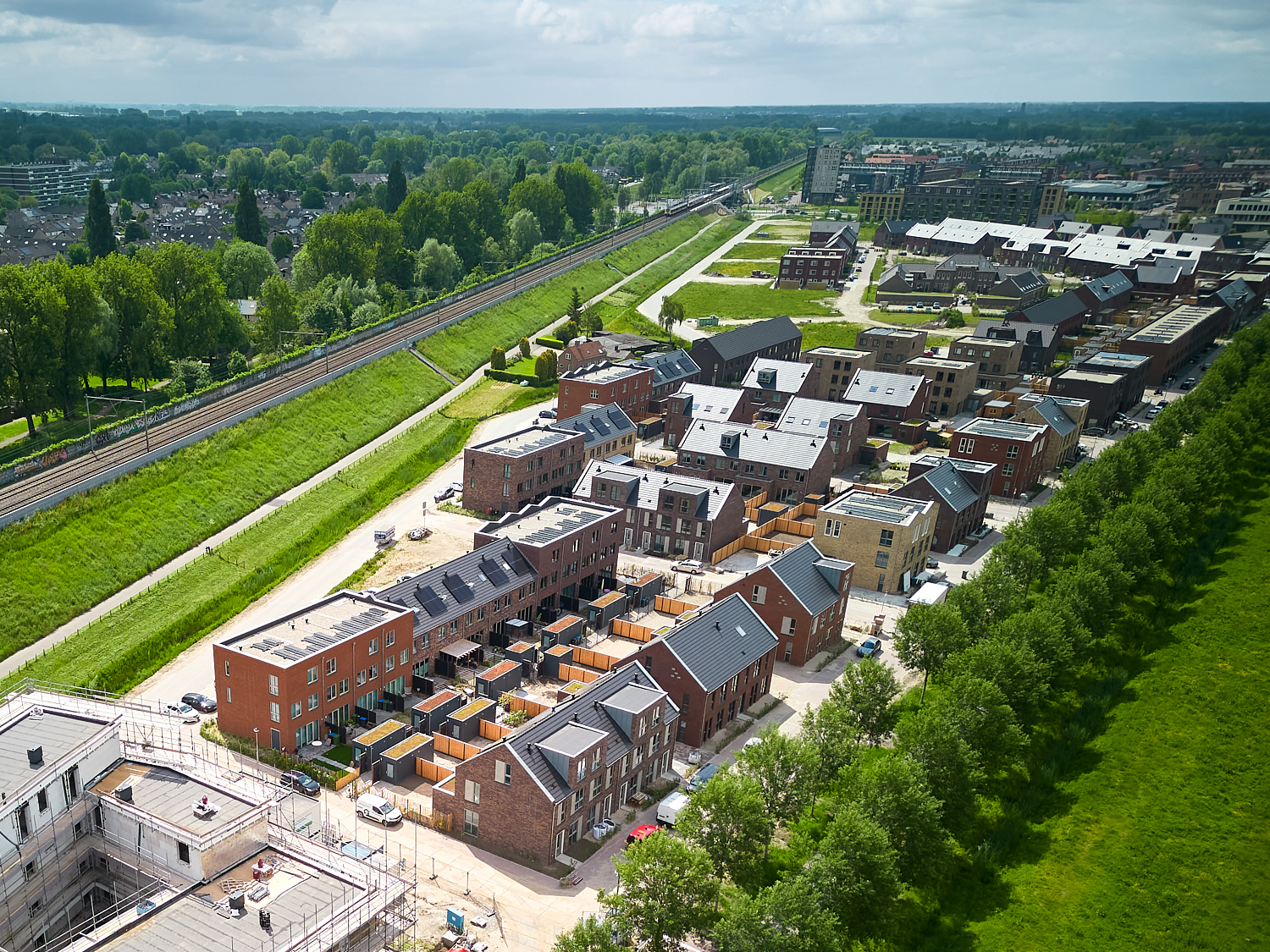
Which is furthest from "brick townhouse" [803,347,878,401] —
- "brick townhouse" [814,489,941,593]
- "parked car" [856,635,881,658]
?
"parked car" [856,635,881,658]

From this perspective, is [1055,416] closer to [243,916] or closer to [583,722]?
[583,722]

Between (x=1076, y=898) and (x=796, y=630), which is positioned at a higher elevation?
(x=796, y=630)

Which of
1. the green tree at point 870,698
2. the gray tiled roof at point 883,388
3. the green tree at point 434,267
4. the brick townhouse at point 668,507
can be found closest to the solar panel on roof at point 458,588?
the brick townhouse at point 668,507

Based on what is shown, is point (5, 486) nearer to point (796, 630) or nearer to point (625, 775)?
point (625, 775)

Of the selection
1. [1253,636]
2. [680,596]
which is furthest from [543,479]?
[1253,636]

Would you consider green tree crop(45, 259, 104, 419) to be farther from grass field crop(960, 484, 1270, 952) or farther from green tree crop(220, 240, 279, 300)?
grass field crop(960, 484, 1270, 952)
